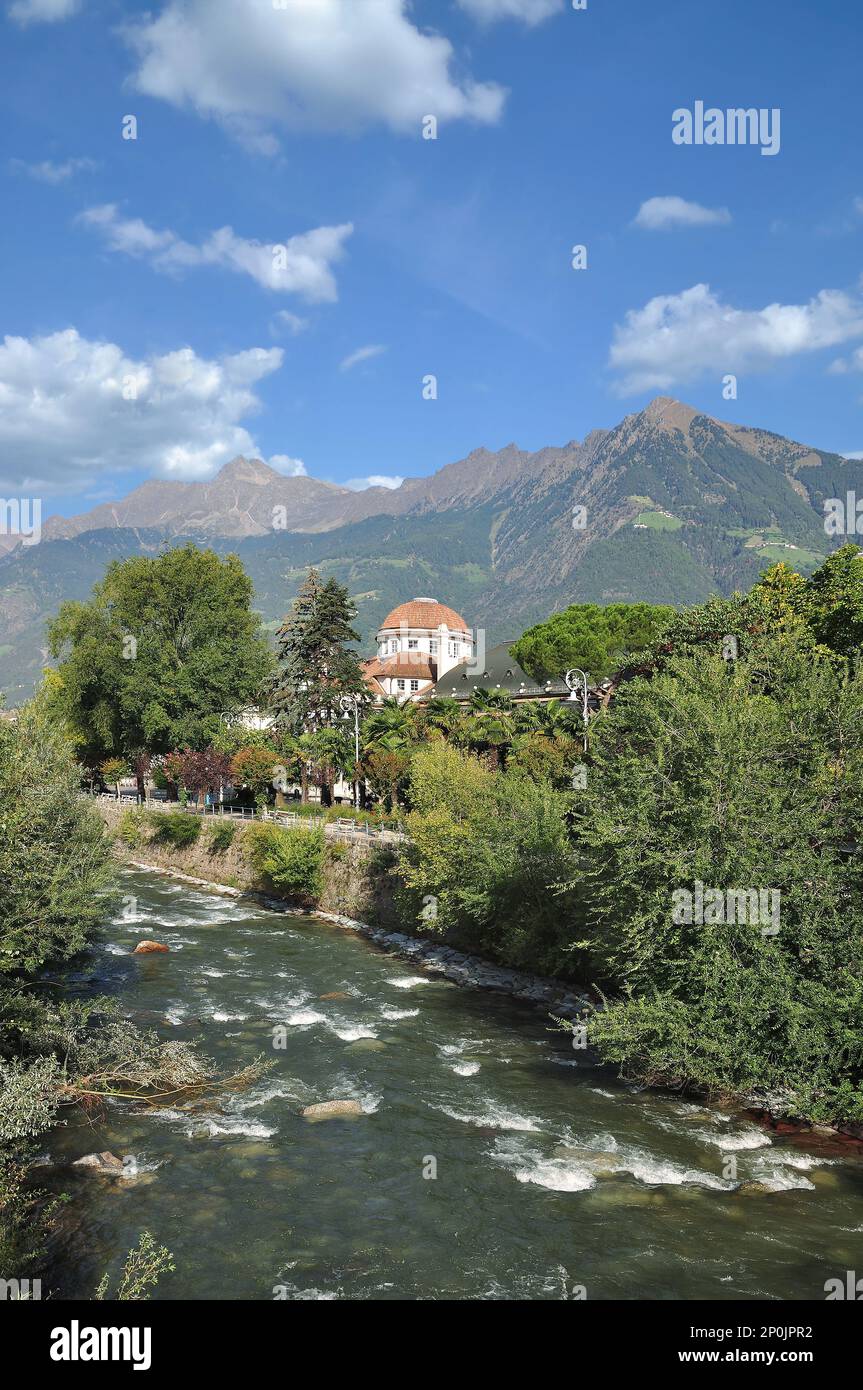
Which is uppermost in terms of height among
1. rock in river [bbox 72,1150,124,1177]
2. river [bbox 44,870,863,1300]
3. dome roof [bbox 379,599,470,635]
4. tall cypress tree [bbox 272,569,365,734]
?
dome roof [bbox 379,599,470,635]

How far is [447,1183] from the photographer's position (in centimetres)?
1767

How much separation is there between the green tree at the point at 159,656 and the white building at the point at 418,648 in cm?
3566

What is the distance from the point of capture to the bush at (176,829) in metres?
55.7

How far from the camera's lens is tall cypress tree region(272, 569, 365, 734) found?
59.5m

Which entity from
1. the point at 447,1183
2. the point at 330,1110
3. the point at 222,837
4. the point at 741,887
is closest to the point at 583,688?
the point at 741,887

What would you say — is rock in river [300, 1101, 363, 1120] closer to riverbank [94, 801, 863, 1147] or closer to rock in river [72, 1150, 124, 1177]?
rock in river [72, 1150, 124, 1177]

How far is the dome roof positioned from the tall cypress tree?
163 feet

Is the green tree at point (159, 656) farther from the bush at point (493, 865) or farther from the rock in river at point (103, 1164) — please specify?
the rock in river at point (103, 1164)

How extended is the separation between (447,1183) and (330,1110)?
4.13m

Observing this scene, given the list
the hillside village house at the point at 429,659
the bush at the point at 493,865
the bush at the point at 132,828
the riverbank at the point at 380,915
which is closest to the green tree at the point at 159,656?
the bush at the point at 132,828

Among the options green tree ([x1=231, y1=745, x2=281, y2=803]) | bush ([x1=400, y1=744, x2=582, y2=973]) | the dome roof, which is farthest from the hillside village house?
bush ([x1=400, y1=744, x2=582, y2=973])

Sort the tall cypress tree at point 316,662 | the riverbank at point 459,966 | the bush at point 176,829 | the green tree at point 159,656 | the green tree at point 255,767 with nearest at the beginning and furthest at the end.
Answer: the riverbank at point 459,966
the bush at point 176,829
the green tree at point 255,767
the tall cypress tree at point 316,662
the green tree at point 159,656

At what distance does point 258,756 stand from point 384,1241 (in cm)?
4353
